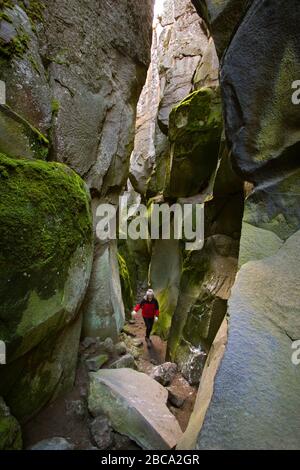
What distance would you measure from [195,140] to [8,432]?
980 cm

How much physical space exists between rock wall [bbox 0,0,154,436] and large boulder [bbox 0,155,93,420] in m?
0.01

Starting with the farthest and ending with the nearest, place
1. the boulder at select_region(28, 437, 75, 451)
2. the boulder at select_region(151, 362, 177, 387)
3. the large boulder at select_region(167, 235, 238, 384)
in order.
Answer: the large boulder at select_region(167, 235, 238, 384) → the boulder at select_region(151, 362, 177, 387) → the boulder at select_region(28, 437, 75, 451)

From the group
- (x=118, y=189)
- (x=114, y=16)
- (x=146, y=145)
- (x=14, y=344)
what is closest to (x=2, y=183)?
(x=14, y=344)

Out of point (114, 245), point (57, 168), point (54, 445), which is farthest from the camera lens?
point (114, 245)

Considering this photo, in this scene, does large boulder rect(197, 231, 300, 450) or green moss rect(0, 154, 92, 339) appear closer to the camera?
large boulder rect(197, 231, 300, 450)

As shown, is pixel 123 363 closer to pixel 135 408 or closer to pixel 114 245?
pixel 135 408

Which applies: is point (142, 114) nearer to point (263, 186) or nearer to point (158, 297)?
point (158, 297)

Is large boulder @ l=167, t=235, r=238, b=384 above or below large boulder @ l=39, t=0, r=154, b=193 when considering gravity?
below

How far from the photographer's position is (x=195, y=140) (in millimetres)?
10398

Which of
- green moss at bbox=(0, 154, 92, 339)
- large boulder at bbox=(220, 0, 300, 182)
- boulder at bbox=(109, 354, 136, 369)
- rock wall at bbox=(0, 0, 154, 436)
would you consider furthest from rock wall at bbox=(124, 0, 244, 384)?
green moss at bbox=(0, 154, 92, 339)

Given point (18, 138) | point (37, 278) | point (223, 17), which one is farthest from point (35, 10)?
point (37, 278)

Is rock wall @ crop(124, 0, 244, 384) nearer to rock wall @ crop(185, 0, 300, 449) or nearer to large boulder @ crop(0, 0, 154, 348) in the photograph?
large boulder @ crop(0, 0, 154, 348)

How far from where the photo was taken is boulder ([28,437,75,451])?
3.25m
